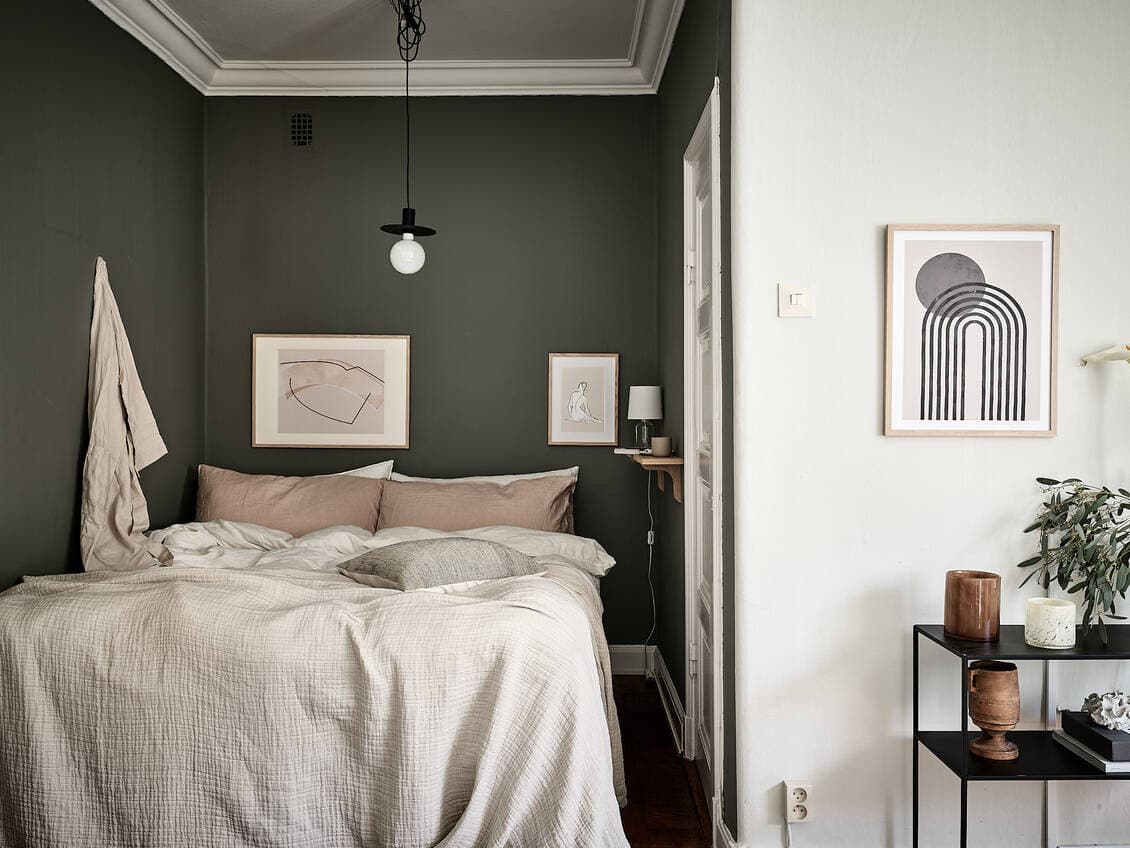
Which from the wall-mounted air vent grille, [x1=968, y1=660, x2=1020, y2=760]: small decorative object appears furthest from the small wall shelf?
the wall-mounted air vent grille

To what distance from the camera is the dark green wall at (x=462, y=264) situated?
164 inches

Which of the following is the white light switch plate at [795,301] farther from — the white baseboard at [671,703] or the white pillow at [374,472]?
the white pillow at [374,472]

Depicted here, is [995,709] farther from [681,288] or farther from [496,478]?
[496,478]

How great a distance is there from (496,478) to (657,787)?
1.65m

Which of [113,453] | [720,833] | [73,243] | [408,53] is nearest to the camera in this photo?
[720,833]

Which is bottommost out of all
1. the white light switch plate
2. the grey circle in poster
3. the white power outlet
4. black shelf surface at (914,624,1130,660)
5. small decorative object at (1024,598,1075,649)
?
the white power outlet

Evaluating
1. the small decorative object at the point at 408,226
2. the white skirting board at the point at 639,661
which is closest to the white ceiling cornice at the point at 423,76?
the small decorative object at the point at 408,226

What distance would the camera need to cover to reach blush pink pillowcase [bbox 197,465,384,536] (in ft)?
12.2

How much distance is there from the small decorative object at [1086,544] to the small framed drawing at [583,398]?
86.9 inches

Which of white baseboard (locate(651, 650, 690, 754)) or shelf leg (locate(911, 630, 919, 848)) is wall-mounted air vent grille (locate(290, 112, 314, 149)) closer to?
white baseboard (locate(651, 650, 690, 754))

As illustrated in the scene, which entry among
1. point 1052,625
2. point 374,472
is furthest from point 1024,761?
point 374,472

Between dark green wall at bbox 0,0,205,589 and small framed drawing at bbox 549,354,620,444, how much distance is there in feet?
5.89

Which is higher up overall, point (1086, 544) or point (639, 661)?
point (1086, 544)

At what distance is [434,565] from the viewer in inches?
101
